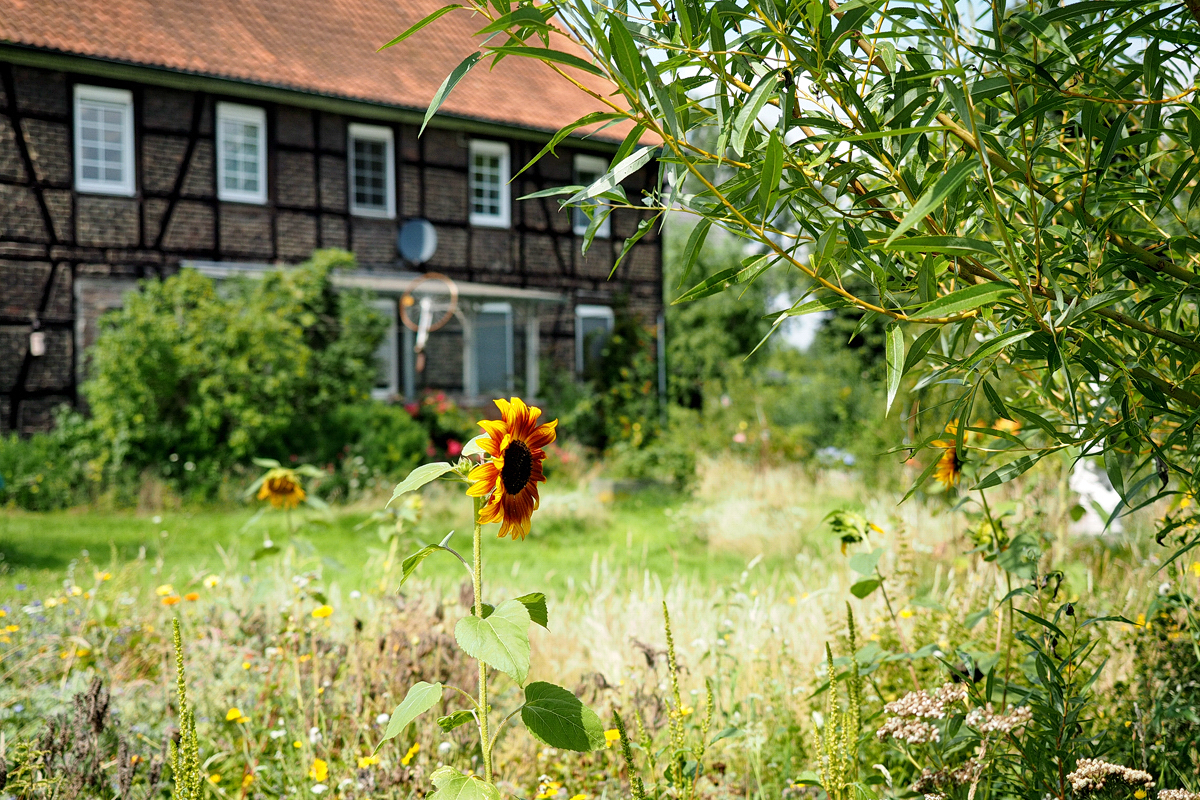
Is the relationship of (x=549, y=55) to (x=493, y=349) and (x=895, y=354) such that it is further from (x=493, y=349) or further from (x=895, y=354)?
(x=493, y=349)

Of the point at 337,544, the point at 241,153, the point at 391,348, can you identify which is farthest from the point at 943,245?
the point at 391,348

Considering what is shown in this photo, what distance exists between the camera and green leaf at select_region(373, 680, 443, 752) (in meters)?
1.37

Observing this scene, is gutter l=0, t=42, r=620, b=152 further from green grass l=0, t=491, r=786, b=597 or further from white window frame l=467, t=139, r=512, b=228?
green grass l=0, t=491, r=786, b=597

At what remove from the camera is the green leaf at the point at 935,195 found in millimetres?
961

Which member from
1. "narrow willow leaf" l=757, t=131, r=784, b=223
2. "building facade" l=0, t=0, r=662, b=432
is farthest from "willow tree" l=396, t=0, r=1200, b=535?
"building facade" l=0, t=0, r=662, b=432

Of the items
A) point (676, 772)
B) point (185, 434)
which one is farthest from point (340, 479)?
point (676, 772)

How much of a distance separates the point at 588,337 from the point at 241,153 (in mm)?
6061

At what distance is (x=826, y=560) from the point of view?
588cm

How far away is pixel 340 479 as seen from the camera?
10.8 meters

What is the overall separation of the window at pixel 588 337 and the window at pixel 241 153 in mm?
5407

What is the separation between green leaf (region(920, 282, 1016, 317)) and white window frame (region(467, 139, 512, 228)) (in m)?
13.6

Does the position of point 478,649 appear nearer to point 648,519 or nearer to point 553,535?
point 553,535

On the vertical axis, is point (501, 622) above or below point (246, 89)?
below

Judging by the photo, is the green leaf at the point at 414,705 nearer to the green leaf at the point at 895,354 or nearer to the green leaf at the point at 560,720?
the green leaf at the point at 560,720
